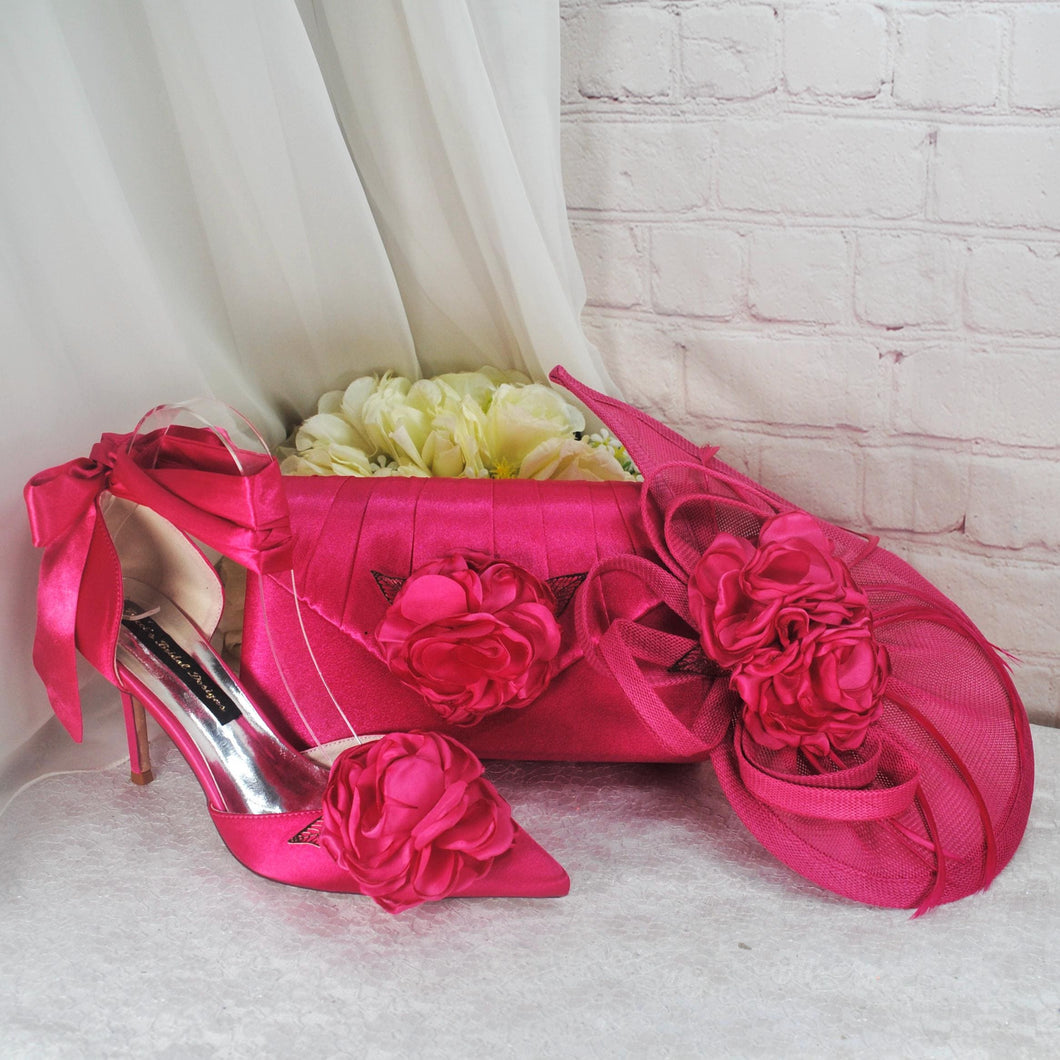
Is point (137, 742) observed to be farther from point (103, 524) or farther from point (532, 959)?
point (532, 959)

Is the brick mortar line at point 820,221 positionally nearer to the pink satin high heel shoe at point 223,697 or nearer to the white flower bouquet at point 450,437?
the white flower bouquet at point 450,437

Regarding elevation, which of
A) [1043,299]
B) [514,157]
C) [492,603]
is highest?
[514,157]

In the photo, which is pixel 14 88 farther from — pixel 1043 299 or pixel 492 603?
pixel 1043 299

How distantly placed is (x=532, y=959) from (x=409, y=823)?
110mm

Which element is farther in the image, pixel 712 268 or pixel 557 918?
pixel 712 268

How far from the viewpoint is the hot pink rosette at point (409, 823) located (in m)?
0.55

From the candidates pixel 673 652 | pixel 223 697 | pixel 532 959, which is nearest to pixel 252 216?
pixel 223 697

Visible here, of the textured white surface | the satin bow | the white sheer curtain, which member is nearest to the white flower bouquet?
the white sheer curtain

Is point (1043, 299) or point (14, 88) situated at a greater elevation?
point (14, 88)

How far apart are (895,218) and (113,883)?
79cm

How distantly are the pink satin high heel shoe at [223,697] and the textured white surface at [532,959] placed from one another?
0.12 ft

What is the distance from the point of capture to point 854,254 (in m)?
0.83

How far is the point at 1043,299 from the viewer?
80 centimetres

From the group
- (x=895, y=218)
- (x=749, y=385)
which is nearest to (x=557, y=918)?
(x=749, y=385)
